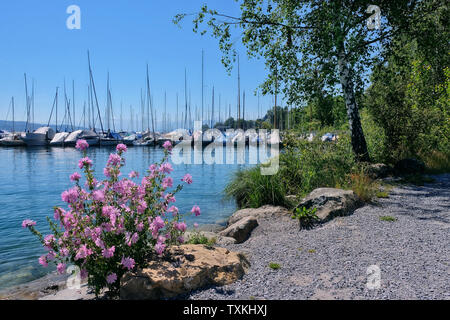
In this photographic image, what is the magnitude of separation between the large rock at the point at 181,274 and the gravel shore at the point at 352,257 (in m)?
0.16

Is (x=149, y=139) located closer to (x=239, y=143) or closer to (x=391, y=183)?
(x=239, y=143)

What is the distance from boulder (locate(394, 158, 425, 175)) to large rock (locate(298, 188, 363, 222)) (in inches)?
225

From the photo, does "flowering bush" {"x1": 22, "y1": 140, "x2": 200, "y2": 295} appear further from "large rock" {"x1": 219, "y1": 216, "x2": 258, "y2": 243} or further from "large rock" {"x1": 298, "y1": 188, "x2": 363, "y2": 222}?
"large rock" {"x1": 298, "y1": 188, "x2": 363, "y2": 222}

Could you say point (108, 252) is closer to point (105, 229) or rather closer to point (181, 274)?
point (105, 229)

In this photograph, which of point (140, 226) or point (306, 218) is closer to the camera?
point (140, 226)

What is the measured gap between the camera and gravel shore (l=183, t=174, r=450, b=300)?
379 centimetres

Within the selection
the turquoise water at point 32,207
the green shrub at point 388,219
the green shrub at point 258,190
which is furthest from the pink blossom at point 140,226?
the green shrub at point 258,190

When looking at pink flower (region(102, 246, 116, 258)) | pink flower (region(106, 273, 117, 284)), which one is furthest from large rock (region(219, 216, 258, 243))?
pink flower (region(102, 246, 116, 258))

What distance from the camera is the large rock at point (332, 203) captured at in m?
6.88

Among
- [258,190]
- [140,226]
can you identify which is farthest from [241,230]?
[140,226]

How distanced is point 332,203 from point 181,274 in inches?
170

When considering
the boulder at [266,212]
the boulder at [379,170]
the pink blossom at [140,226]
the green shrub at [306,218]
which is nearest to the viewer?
the pink blossom at [140,226]

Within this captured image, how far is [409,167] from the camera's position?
12.2m

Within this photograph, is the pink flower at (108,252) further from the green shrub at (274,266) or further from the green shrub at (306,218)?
the green shrub at (306,218)
